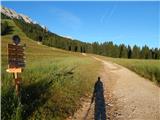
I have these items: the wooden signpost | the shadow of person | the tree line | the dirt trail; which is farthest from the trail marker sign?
the tree line

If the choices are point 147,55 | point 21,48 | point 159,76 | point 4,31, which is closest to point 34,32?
point 4,31

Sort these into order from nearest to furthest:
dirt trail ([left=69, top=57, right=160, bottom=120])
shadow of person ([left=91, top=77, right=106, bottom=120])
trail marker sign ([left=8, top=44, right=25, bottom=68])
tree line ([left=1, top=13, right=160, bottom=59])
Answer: trail marker sign ([left=8, top=44, right=25, bottom=68]) < shadow of person ([left=91, top=77, right=106, bottom=120]) < dirt trail ([left=69, top=57, right=160, bottom=120]) < tree line ([left=1, top=13, right=160, bottom=59])

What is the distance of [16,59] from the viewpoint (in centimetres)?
956

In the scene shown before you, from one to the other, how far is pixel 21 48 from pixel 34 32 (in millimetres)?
165424

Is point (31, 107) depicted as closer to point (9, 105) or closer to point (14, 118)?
point (9, 105)

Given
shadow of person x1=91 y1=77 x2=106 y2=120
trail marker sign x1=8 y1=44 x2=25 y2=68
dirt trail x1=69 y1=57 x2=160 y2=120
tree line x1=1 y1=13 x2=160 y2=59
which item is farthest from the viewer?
tree line x1=1 y1=13 x2=160 y2=59

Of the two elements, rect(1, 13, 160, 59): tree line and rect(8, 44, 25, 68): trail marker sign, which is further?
rect(1, 13, 160, 59): tree line

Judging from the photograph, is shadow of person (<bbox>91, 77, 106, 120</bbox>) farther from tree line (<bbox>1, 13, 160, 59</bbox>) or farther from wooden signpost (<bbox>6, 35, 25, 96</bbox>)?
tree line (<bbox>1, 13, 160, 59</bbox>)

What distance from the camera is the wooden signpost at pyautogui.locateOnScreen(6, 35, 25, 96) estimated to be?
364 inches

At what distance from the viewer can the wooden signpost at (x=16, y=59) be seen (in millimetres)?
9258

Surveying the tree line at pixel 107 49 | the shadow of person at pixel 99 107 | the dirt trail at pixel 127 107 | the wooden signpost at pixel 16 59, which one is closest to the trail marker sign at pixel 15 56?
the wooden signpost at pixel 16 59

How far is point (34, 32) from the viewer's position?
6801 inches

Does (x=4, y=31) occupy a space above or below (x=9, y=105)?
above

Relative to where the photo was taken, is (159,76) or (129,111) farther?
(159,76)
